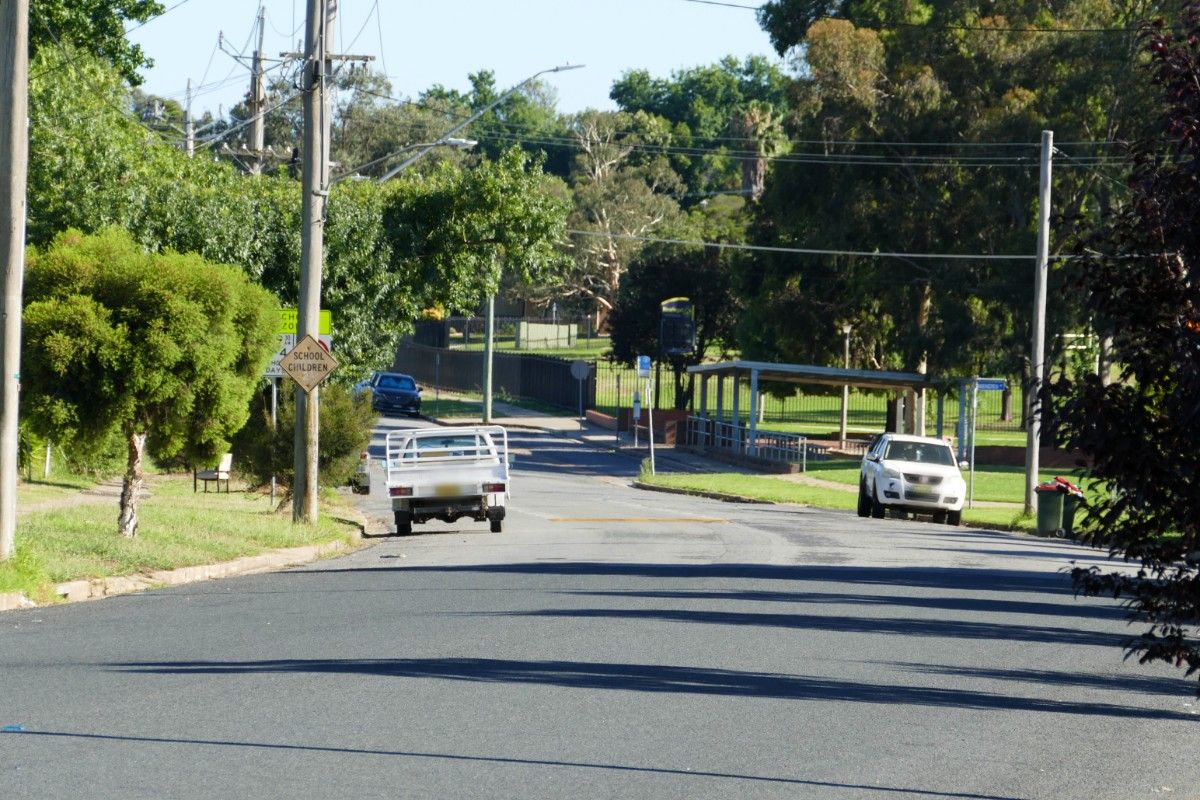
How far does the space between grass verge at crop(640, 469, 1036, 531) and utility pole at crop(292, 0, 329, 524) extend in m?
15.6

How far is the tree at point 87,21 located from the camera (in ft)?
117

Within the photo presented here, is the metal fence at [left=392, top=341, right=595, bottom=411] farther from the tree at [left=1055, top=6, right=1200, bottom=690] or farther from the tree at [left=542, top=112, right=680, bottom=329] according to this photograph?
the tree at [left=1055, top=6, right=1200, bottom=690]

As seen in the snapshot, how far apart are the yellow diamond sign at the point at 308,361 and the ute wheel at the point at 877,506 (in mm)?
13524

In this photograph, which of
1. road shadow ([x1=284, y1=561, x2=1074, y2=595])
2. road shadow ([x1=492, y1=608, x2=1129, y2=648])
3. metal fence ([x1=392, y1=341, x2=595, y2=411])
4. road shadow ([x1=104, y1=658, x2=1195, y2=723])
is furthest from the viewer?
metal fence ([x1=392, y1=341, x2=595, y2=411])

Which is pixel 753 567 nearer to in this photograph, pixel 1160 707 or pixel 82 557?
pixel 82 557

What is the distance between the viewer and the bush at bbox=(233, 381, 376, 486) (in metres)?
28.1

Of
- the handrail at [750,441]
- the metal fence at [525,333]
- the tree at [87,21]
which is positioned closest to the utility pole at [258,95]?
the tree at [87,21]

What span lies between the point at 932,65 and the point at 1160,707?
4248cm

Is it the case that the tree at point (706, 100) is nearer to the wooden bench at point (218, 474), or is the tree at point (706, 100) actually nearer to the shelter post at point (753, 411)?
the shelter post at point (753, 411)

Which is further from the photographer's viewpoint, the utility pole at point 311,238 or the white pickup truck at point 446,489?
the white pickup truck at point 446,489

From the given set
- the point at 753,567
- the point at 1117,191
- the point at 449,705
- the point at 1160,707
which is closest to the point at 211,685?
the point at 449,705

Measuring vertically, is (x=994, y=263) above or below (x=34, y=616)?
above

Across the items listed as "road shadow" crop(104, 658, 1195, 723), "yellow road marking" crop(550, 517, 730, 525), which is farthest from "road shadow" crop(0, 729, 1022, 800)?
"yellow road marking" crop(550, 517, 730, 525)

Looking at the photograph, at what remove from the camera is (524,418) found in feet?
225
